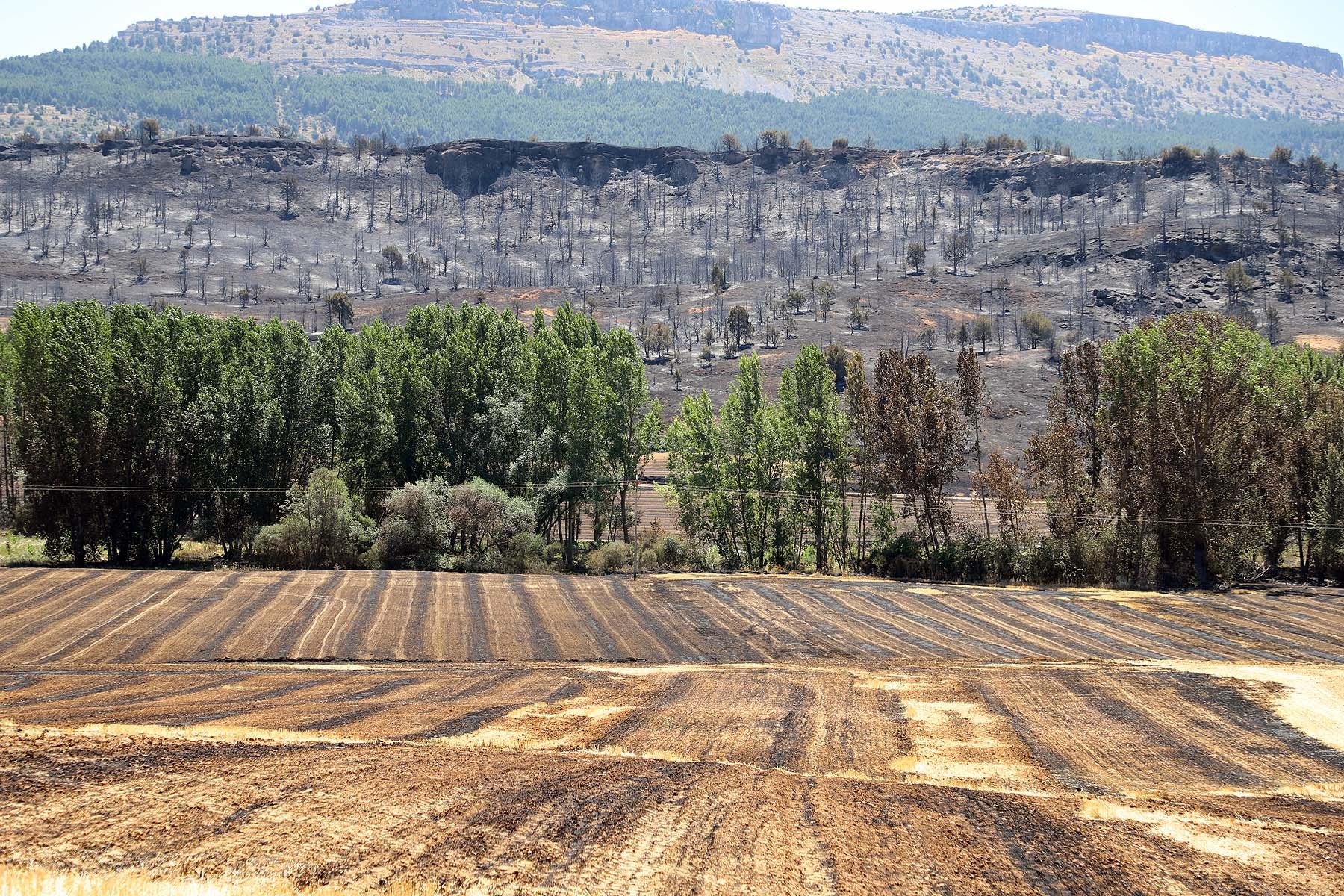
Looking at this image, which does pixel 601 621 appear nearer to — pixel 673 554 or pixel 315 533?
pixel 315 533

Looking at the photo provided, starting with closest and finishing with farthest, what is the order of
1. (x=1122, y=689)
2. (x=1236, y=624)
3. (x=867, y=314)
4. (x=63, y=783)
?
1. (x=63, y=783)
2. (x=1122, y=689)
3. (x=1236, y=624)
4. (x=867, y=314)

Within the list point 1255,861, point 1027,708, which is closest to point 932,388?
point 1027,708

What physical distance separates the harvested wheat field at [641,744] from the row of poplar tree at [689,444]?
13.7m

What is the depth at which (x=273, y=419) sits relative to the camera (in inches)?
2500

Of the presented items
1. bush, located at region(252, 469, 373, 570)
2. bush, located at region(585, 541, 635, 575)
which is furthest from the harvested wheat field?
bush, located at region(585, 541, 635, 575)

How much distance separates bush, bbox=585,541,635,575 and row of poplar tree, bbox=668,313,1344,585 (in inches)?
251

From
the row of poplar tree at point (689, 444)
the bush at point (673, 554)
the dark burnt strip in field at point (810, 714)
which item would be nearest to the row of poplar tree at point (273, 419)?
the row of poplar tree at point (689, 444)

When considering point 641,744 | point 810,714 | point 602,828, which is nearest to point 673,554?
point 810,714

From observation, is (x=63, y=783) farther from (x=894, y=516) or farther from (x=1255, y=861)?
(x=894, y=516)

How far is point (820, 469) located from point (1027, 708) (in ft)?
124

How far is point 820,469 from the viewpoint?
220 ft

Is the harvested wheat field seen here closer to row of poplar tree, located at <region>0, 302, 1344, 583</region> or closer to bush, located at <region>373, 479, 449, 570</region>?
bush, located at <region>373, 479, 449, 570</region>

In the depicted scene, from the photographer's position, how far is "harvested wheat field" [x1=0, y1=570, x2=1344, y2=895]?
56.6 feet

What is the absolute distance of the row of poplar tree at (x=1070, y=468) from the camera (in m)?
58.8
